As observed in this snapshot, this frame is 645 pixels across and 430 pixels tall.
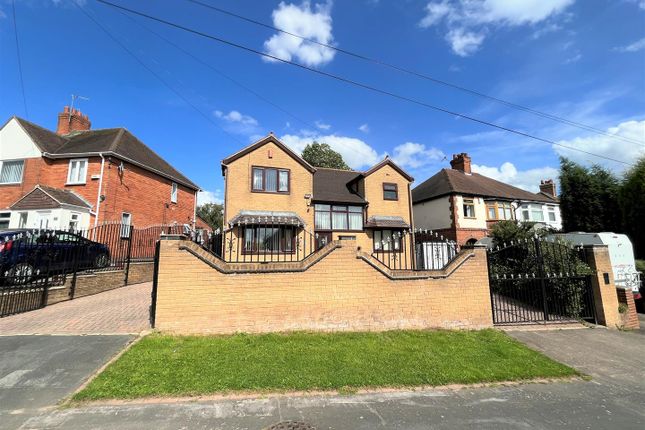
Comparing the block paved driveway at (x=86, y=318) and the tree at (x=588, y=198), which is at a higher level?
the tree at (x=588, y=198)

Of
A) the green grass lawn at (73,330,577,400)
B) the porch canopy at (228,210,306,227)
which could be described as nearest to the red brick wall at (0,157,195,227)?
the porch canopy at (228,210,306,227)

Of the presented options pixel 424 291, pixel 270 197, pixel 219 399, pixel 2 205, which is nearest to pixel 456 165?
pixel 270 197

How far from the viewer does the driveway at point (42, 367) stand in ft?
12.6

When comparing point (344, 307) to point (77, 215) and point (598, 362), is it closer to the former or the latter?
point (598, 362)

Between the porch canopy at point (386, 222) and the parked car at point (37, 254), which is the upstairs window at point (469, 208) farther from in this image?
the parked car at point (37, 254)

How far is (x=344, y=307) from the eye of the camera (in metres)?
7.03

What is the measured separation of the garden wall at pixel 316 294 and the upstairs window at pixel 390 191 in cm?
1361

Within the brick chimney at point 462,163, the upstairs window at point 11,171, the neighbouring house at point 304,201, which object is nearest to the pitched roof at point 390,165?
the neighbouring house at point 304,201

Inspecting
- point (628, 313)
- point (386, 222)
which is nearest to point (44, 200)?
point (386, 222)

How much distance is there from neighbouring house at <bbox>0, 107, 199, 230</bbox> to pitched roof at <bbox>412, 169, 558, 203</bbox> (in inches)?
877

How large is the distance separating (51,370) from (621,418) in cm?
839

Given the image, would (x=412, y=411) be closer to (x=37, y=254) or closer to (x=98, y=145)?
(x=37, y=254)

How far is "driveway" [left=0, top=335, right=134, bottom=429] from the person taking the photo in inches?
152

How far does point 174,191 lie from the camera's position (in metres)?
23.2
